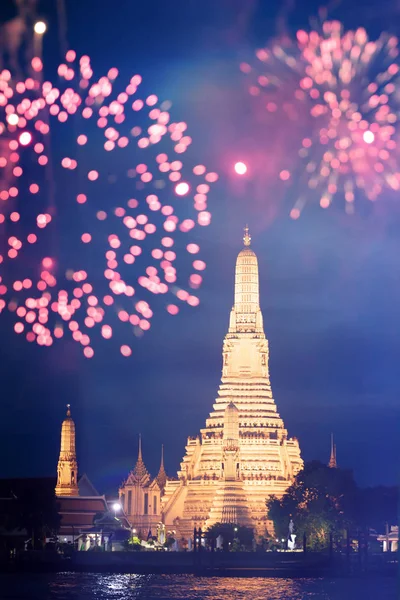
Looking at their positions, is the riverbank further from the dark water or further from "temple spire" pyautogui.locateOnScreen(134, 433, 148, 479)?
"temple spire" pyautogui.locateOnScreen(134, 433, 148, 479)

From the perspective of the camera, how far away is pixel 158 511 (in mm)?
144875

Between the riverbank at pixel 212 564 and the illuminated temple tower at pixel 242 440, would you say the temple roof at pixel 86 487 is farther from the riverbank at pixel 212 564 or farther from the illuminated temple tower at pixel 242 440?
the riverbank at pixel 212 564

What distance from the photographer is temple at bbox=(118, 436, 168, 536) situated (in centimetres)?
14375

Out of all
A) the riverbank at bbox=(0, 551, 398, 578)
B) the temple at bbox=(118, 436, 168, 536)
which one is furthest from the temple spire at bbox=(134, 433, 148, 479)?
the riverbank at bbox=(0, 551, 398, 578)

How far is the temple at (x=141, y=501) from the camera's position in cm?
14375

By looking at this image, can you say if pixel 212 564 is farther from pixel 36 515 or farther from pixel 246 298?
pixel 246 298

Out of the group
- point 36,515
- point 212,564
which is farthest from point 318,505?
point 36,515

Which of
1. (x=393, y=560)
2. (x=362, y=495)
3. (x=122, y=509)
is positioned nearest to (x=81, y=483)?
(x=122, y=509)

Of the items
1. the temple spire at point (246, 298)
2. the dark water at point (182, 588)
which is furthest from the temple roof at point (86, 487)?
the dark water at point (182, 588)

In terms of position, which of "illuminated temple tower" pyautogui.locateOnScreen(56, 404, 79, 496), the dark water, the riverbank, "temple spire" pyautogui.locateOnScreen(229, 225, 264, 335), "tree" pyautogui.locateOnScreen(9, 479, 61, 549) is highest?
"temple spire" pyautogui.locateOnScreen(229, 225, 264, 335)

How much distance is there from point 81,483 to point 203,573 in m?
43.2

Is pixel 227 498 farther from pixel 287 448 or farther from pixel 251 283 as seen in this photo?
pixel 251 283

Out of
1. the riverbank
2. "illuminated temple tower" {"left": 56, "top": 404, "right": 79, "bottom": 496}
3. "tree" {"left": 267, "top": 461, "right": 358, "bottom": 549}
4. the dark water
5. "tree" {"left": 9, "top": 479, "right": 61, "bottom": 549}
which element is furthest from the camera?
"illuminated temple tower" {"left": 56, "top": 404, "right": 79, "bottom": 496}

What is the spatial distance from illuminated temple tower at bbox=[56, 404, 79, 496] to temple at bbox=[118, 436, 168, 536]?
612 centimetres
